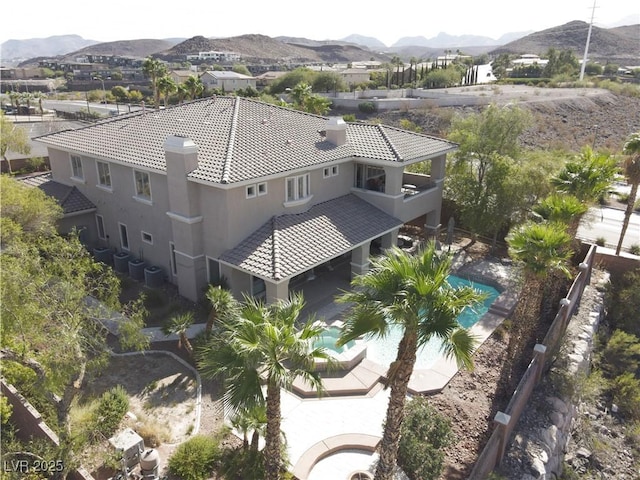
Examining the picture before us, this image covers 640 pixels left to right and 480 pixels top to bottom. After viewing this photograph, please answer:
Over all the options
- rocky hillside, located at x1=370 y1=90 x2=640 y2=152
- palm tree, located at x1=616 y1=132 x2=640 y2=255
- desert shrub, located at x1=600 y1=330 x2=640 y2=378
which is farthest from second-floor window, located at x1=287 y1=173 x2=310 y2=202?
rocky hillside, located at x1=370 y1=90 x2=640 y2=152

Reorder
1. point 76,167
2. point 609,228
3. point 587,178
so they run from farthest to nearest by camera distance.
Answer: point 609,228 → point 76,167 → point 587,178

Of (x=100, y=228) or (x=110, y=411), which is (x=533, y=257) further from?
(x=100, y=228)

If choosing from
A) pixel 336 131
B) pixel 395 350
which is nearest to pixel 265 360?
pixel 395 350

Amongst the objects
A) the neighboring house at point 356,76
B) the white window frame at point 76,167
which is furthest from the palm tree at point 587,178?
the neighboring house at point 356,76

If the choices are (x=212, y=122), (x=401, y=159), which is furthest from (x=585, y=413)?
(x=212, y=122)

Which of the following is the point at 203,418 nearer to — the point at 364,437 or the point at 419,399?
the point at 364,437

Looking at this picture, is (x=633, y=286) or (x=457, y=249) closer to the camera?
(x=633, y=286)
